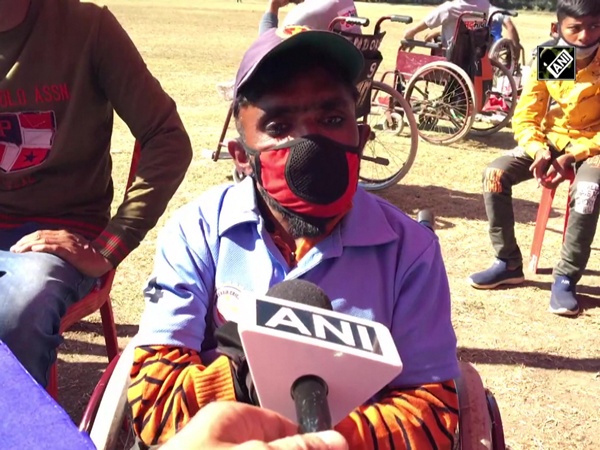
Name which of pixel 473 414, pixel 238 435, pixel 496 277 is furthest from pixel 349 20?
pixel 238 435

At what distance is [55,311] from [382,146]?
202 inches

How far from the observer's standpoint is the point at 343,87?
1.73 m

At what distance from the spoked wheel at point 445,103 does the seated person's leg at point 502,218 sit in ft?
10.5

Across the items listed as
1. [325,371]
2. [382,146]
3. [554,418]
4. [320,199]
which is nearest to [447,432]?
[320,199]

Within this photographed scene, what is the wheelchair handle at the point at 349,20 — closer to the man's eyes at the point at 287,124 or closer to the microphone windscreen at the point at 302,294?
the man's eyes at the point at 287,124

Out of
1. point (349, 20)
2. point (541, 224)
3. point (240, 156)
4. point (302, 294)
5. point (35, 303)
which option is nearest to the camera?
point (302, 294)

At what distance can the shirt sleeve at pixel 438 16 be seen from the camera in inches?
316

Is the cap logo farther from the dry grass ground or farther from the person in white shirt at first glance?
the person in white shirt

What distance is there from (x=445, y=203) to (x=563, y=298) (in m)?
1.94

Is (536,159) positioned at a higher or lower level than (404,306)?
lower

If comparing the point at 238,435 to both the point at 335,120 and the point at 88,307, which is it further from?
the point at 88,307

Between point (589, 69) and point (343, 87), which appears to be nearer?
point (343, 87)

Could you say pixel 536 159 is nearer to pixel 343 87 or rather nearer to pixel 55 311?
pixel 343 87

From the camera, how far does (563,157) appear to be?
13.2 ft
